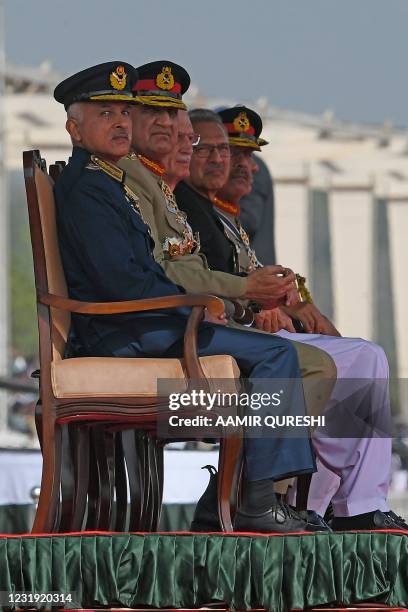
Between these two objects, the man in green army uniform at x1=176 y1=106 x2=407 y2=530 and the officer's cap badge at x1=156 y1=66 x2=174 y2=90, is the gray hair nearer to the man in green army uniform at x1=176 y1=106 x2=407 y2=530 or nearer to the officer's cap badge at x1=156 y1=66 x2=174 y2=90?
the man in green army uniform at x1=176 y1=106 x2=407 y2=530

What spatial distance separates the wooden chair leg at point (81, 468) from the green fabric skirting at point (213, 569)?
490mm

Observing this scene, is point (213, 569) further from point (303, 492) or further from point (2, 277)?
point (2, 277)

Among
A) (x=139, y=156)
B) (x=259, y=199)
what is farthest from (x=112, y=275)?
(x=259, y=199)

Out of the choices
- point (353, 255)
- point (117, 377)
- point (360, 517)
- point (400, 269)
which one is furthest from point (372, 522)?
point (400, 269)

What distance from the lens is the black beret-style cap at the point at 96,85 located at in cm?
500

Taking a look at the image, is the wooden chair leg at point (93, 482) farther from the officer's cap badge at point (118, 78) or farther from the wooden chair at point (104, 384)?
the officer's cap badge at point (118, 78)

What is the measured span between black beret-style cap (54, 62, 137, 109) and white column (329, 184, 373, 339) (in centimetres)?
2822

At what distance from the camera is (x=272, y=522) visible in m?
4.59

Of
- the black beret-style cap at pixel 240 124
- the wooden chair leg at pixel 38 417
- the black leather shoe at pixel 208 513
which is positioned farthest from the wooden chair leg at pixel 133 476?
the black beret-style cap at pixel 240 124

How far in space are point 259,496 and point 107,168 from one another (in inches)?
43.2

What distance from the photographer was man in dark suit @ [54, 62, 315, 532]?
4641 mm

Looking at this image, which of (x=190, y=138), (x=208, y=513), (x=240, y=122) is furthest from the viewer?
(x=240, y=122)

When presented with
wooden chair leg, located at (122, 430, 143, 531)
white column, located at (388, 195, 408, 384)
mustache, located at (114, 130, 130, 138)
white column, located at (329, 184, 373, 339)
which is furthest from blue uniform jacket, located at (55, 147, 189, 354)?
white column, located at (388, 195, 408, 384)

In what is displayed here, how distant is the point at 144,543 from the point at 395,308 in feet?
113
